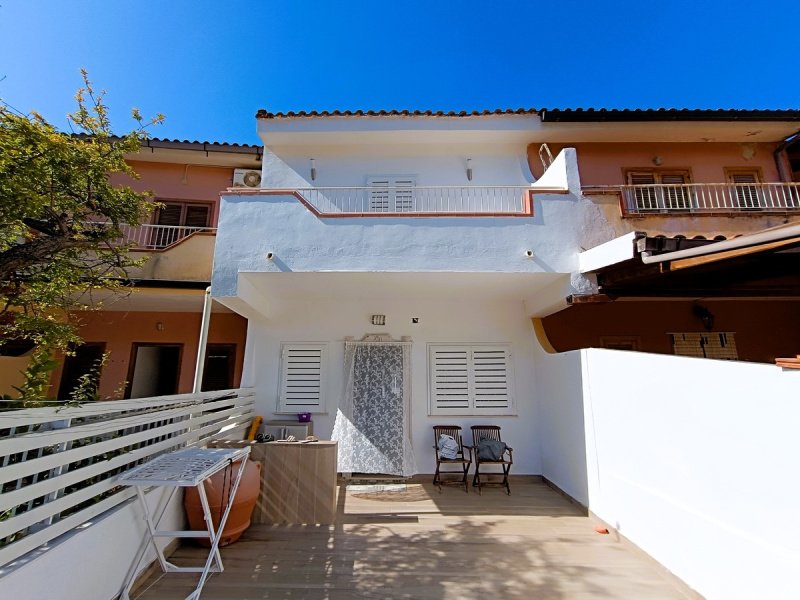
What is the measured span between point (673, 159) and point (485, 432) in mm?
8308

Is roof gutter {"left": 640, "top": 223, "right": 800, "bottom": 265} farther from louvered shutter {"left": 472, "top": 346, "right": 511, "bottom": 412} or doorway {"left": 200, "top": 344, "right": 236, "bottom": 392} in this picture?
doorway {"left": 200, "top": 344, "right": 236, "bottom": 392}

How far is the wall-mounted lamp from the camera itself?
8102 millimetres

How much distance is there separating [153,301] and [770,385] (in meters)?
10.1

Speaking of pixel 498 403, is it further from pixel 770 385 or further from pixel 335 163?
pixel 335 163

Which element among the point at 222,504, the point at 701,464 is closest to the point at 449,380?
the point at 701,464

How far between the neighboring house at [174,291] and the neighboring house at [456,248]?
1502 mm

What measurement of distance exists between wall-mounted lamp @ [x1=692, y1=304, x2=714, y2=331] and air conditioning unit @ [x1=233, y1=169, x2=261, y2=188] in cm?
1172

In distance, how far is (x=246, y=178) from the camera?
9258 millimetres

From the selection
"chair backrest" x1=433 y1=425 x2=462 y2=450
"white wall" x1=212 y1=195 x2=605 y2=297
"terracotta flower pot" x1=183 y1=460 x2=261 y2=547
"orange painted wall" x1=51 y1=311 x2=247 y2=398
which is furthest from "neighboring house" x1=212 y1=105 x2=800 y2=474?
"terracotta flower pot" x1=183 y1=460 x2=261 y2=547

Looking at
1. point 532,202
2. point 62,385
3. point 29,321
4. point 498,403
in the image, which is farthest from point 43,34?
point 498,403

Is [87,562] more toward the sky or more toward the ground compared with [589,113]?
more toward the ground

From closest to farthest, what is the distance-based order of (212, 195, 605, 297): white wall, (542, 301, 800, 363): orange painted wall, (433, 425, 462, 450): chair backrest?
(212, 195, 605, 297): white wall < (433, 425, 462, 450): chair backrest < (542, 301, 800, 363): orange painted wall

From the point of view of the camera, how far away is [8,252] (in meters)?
4.13

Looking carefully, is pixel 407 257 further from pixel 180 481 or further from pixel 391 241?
pixel 180 481
